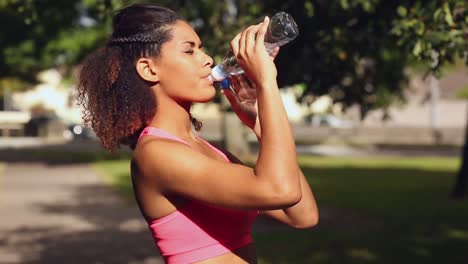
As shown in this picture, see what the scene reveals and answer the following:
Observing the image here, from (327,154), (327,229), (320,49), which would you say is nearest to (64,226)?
(327,229)

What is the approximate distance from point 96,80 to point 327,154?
3246 cm

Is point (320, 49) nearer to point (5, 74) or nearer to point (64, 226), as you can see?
point (64, 226)

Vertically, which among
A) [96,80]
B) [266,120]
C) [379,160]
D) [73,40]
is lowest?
[379,160]

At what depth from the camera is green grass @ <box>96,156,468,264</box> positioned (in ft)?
32.7

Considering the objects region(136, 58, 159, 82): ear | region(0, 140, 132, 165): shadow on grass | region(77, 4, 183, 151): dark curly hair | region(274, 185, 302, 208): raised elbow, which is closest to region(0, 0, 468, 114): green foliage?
region(77, 4, 183, 151): dark curly hair

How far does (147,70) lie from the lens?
2.61m

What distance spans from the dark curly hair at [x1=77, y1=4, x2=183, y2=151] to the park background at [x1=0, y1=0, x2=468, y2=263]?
0.20 m

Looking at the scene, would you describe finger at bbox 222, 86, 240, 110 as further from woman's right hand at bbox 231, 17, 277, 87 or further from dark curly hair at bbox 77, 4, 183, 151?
woman's right hand at bbox 231, 17, 277, 87

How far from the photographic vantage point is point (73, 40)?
2950 centimetres

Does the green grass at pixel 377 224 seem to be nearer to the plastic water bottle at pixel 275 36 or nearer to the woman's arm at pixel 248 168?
the plastic water bottle at pixel 275 36

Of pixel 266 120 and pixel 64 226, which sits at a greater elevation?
pixel 266 120

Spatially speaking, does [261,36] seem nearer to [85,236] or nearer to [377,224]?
[85,236]

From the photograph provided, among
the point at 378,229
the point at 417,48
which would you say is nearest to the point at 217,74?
the point at 417,48

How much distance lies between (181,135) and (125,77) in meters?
0.25
